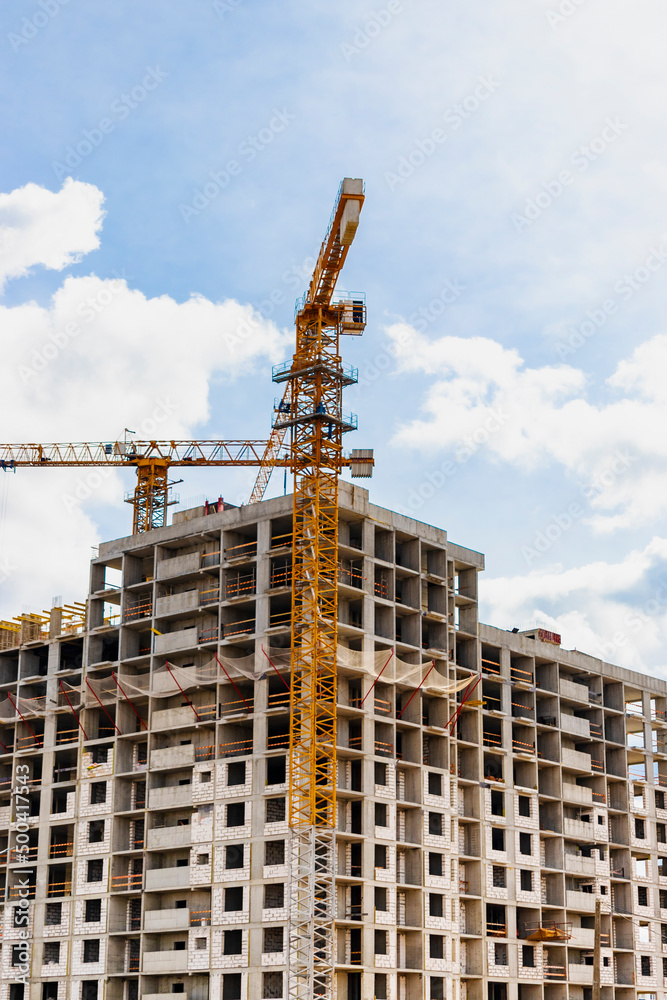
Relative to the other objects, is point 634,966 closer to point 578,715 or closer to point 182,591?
point 578,715

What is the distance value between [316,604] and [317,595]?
713 mm

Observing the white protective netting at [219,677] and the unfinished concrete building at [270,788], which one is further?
the white protective netting at [219,677]

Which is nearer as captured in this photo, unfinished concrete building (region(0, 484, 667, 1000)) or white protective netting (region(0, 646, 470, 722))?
unfinished concrete building (region(0, 484, 667, 1000))

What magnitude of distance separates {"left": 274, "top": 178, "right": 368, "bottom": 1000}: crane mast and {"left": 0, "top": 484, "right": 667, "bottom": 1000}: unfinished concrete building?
1457 millimetres

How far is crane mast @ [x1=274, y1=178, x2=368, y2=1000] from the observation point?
86.4 meters

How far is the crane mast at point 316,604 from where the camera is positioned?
86438 millimetres

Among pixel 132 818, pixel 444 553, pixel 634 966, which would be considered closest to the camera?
pixel 132 818

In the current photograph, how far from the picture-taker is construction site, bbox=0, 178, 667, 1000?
8994 cm

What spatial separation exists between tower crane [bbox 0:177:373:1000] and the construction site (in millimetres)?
198

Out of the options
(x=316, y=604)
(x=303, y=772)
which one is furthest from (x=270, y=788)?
(x=316, y=604)

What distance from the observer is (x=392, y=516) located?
101062mm

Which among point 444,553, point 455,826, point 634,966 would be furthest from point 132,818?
point 634,966

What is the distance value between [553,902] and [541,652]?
64.3 feet

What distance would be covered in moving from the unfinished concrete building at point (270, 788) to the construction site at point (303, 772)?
190mm
